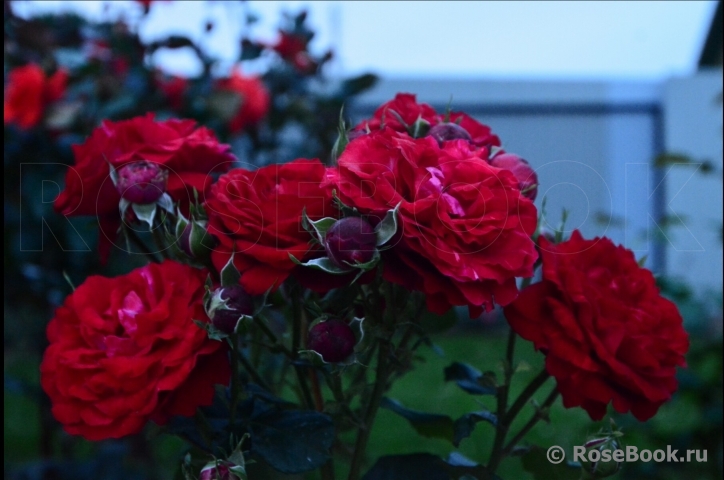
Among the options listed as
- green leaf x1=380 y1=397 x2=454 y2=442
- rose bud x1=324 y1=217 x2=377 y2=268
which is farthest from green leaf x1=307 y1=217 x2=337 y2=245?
green leaf x1=380 y1=397 x2=454 y2=442

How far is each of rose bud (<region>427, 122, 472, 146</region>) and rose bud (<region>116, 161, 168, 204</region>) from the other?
0.18 m

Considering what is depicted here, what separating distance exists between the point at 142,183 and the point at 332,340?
168 millimetres

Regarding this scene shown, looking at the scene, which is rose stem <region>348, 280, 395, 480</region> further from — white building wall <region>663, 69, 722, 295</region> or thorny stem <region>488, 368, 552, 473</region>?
white building wall <region>663, 69, 722, 295</region>

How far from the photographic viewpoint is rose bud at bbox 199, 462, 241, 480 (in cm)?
40

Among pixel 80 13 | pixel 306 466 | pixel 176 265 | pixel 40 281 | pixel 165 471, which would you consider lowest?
pixel 165 471

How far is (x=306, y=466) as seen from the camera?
44 centimetres

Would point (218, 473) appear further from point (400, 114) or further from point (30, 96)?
point (30, 96)

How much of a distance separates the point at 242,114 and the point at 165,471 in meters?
0.70

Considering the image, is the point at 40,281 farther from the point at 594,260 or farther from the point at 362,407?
the point at 594,260

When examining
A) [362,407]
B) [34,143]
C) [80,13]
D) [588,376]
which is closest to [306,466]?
[362,407]

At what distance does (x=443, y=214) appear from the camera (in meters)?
0.38

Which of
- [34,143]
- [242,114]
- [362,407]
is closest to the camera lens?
[362,407]

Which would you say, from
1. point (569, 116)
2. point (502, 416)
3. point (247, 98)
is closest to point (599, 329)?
point (502, 416)

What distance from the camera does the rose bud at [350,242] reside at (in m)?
0.37
